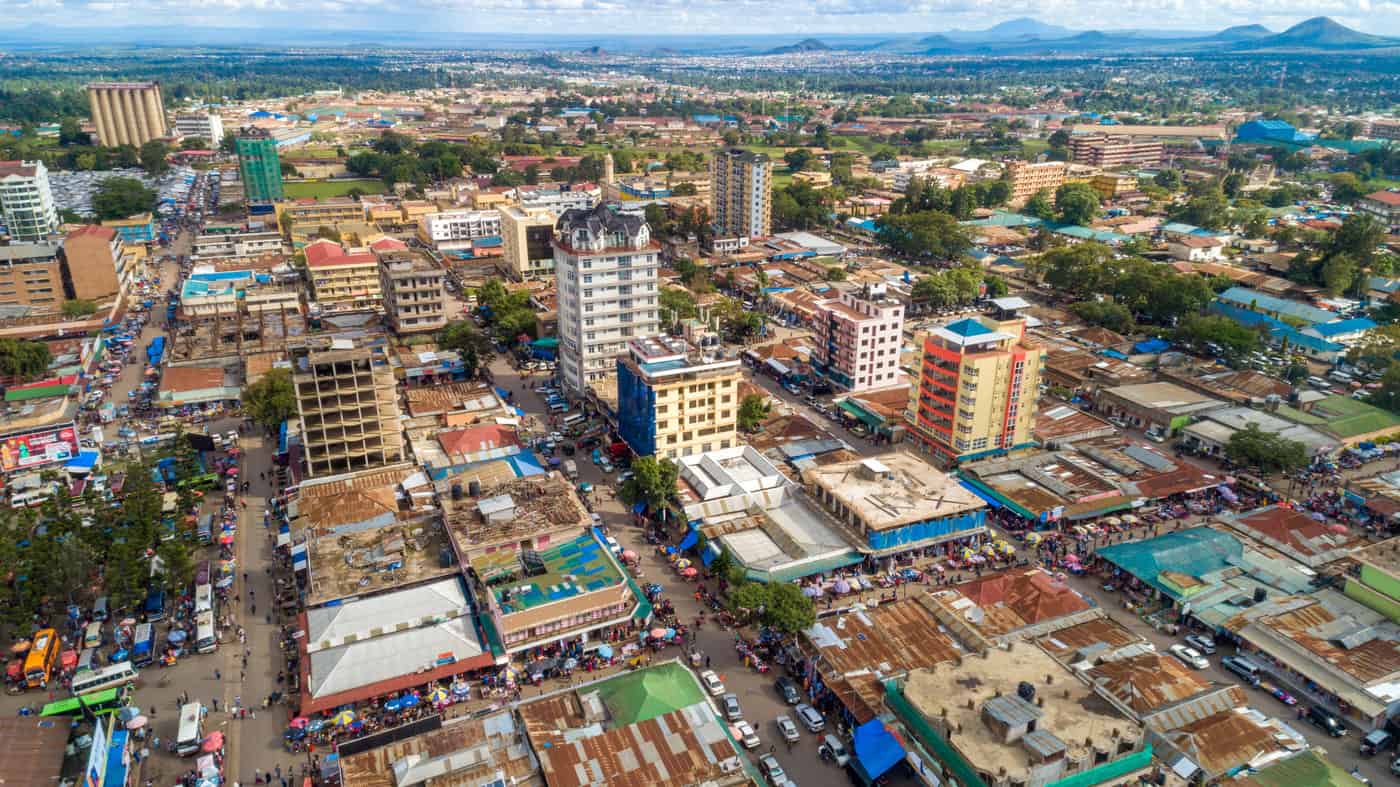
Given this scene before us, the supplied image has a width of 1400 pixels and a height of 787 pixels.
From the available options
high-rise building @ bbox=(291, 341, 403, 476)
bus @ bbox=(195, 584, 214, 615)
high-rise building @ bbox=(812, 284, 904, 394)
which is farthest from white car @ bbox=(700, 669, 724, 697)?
high-rise building @ bbox=(812, 284, 904, 394)

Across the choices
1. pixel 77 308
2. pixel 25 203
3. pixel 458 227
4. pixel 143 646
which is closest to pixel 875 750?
pixel 143 646

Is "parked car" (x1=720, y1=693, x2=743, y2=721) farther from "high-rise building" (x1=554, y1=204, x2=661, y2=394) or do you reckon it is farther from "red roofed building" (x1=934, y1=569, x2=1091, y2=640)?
"high-rise building" (x1=554, y1=204, x2=661, y2=394)

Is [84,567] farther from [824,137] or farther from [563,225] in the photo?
[824,137]

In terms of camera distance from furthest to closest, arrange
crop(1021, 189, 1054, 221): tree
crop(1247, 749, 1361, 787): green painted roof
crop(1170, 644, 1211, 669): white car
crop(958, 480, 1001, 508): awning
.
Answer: crop(1021, 189, 1054, 221): tree → crop(958, 480, 1001, 508): awning → crop(1170, 644, 1211, 669): white car → crop(1247, 749, 1361, 787): green painted roof

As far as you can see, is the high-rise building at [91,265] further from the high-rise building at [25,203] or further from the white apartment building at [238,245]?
the high-rise building at [25,203]

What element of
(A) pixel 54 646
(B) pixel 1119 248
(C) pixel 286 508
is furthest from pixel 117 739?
(B) pixel 1119 248

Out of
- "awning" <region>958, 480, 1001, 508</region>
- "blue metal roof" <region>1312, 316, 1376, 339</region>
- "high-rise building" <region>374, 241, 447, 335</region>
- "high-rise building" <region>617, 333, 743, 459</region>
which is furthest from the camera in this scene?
"high-rise building" <region>374, 241, 447, 335</region>
